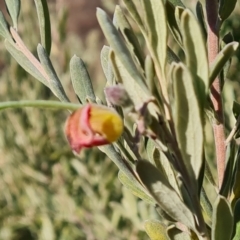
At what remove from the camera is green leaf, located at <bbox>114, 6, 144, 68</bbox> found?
51 cm

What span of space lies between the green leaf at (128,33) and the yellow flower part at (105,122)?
0.42 ft

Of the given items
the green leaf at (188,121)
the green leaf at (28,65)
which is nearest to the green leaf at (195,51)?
the green leaf at (188,121)

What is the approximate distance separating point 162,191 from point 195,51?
0.13m

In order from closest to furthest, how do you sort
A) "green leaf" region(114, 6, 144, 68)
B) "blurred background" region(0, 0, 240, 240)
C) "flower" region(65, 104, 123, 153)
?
"flower" region(65, 104, 123, 153), "green leaf" region(114, 6, 144, 68), "blurred background" region(0, 0, 240, 240)

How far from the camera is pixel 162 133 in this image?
1.52ft

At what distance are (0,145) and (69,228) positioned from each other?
403 mm

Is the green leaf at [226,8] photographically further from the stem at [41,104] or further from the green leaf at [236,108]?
the stem at [41,104]

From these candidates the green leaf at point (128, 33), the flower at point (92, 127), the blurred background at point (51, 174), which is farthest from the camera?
the blurred background at point (51, 174)

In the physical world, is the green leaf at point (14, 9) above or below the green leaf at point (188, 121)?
above

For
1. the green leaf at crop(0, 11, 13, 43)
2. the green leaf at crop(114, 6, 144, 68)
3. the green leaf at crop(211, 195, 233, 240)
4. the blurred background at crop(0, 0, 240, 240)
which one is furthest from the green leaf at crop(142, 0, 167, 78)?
the blurred background at crop(0, 0, 240, 240)

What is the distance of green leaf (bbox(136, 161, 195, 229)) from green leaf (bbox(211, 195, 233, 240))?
2cm

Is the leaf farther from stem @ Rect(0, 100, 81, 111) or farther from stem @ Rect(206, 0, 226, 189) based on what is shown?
stem @ Rect(206, 0, 226, 189)

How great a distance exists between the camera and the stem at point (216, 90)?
23.2 inches

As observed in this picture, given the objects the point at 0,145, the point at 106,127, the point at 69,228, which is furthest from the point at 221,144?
the point at 0,145
